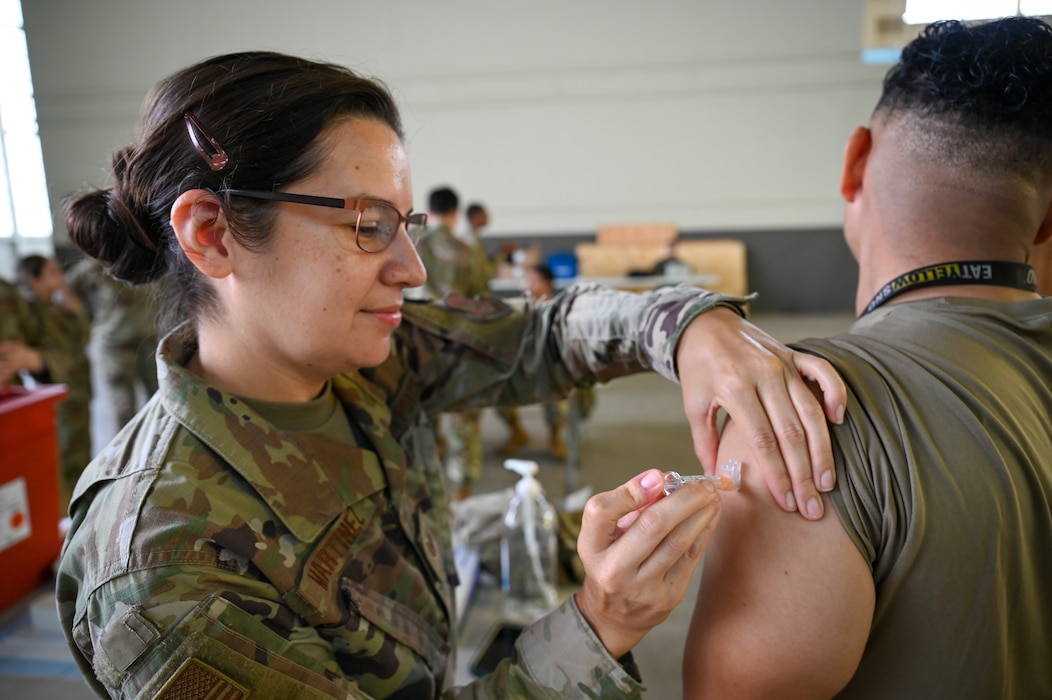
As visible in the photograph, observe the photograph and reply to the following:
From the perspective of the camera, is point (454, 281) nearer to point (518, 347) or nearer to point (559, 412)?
point (559, 412)

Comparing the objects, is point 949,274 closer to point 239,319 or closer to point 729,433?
point 729,433

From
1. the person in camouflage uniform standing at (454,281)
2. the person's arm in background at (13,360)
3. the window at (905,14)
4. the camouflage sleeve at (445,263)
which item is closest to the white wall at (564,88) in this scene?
the window at (905,14)

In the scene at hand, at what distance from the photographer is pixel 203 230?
961mm

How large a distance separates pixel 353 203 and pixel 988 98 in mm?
847

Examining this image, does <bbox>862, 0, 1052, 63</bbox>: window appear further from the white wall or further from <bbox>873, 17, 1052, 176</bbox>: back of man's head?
<bbox>873, 17, 1052, 176</bbox>: back of man's head

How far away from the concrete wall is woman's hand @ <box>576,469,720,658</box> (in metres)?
8.95

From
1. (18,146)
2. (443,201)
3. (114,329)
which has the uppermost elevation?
(18,146)

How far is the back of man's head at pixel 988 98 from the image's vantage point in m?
0.88

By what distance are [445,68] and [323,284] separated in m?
9.24

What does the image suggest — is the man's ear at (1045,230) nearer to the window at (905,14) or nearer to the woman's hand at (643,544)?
the woman's hand at (643,544)

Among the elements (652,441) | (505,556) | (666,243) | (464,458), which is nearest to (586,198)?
(666,243)

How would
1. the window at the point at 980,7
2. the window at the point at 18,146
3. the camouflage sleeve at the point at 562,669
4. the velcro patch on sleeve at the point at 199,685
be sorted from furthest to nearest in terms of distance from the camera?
1. the window at the point at 18,146
2. the window at the point at 980,7
3. the camouflage sleeve at the point at 562,669
4. the velcro patch on sleeve at the point at 199,685

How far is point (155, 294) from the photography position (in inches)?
47.6

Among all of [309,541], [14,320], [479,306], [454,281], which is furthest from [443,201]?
[309,541]
